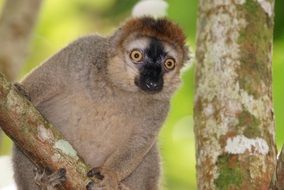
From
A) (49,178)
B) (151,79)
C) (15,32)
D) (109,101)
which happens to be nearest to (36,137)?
(49,178)

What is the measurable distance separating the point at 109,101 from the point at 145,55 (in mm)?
507

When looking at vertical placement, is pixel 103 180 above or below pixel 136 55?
below

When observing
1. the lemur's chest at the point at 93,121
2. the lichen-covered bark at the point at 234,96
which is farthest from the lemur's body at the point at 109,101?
the lichen-covered bark at the point at 234,96

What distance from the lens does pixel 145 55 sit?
6.09 m

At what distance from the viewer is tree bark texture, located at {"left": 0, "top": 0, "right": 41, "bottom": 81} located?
22.5 feet

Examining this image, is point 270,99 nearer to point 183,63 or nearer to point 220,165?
point 220,165

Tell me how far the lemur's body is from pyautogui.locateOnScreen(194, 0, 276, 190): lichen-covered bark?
81 centimetres

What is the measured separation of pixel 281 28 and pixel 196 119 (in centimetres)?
298

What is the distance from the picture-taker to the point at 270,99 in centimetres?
512

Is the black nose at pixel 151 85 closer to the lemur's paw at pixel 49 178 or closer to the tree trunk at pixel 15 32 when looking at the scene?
the lemur's paw at pixel 49 178

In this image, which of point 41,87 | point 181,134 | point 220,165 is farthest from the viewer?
point 181,134

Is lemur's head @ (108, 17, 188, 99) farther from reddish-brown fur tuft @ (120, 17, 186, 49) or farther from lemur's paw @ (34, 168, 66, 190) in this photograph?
lemur's paw @ (34, 168, 66, 190)

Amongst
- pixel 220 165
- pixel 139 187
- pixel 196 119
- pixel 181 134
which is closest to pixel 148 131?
pixel 139 187

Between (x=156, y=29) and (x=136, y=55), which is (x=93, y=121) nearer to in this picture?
(x=136, y=55)
